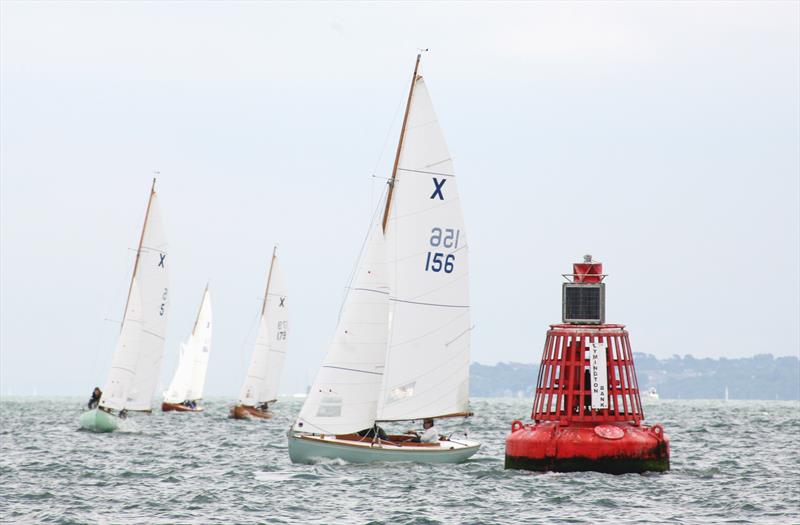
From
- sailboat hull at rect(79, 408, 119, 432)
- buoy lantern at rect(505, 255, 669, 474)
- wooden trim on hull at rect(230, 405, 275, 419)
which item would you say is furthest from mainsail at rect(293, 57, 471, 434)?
wooden trim on hull at rect(230, 405, 275, 419)

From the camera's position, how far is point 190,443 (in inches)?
2186

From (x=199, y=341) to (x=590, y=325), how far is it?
70301 millimetres

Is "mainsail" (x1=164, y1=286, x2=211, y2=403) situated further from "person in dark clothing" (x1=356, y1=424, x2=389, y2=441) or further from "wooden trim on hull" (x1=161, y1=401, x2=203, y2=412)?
"person in dark clothing" (x1=356, y1=424, x2=389, y2=441)

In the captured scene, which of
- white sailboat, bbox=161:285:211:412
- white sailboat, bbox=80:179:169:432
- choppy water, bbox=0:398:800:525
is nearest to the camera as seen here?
choppy water, bbox=0:398:800:525

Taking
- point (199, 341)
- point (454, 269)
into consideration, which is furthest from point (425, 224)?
point (199, 341)

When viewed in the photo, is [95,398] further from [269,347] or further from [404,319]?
[404,319]

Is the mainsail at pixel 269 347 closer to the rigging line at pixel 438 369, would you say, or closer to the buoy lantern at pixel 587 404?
the rigging line at pixel 438 369

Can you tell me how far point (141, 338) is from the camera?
65.0 metres

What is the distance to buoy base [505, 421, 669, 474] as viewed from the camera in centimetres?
3366

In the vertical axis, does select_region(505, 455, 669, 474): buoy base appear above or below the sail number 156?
below

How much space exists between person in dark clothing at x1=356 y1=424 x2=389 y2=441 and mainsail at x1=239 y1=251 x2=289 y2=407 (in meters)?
49.4

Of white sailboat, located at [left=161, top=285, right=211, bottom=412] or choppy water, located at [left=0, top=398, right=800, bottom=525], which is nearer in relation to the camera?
choppy water, located at [left=0, top=398, right=800, bottom=525]

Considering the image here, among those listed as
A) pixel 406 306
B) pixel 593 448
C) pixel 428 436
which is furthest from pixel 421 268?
pixel 593 448

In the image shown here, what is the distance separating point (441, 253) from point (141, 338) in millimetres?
30540
